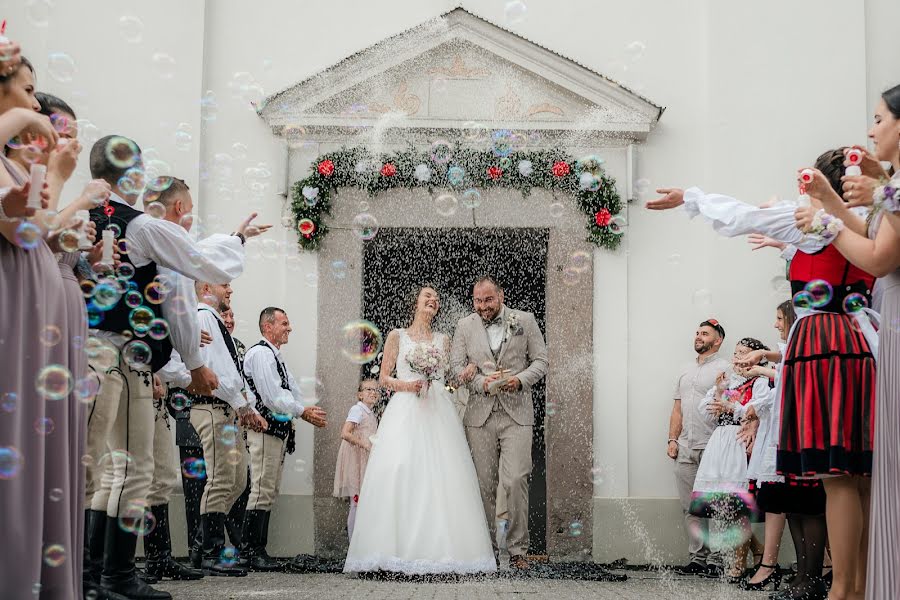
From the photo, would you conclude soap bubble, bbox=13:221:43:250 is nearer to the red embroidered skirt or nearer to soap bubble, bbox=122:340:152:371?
soap bubble, bbox=122:340:152:371

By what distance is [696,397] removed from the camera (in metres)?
9.52

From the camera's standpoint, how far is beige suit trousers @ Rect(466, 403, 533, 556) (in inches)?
350

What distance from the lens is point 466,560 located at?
8.16m

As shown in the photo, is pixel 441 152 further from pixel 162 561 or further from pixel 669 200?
pixel 669 200

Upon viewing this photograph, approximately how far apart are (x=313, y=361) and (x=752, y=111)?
4813mm

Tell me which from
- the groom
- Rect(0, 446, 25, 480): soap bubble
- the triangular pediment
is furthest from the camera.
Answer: the triangular pediment

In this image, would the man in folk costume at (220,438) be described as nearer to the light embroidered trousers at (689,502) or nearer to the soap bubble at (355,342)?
the soap bubble at (355,342)

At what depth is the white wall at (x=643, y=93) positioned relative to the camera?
10.3 m

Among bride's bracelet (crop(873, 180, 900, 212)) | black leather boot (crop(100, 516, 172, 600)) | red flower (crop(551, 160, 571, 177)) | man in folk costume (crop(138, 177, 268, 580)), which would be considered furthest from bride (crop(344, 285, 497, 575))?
bride's bracelet (crop(873, 180, 900, 212))

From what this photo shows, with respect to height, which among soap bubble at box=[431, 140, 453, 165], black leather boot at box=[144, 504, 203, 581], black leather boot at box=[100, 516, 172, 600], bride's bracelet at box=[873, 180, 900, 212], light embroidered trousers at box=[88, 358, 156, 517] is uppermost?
soap bubble at box=[431, 140, 453, 165]

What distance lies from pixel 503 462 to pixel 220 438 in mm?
2343

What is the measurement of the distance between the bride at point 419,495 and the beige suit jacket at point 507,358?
344 millimetres

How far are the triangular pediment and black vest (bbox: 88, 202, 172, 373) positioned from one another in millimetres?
5263

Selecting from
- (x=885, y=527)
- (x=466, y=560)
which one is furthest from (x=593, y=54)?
(x=885, y=527)
